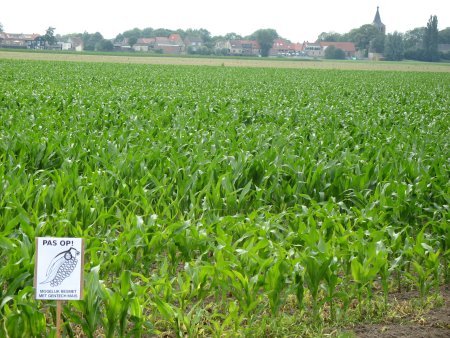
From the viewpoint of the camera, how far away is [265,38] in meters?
145

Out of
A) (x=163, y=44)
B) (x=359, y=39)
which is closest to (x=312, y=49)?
(x=359, y=39)

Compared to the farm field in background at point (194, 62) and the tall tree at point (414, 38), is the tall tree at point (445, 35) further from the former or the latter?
the farm field in background at point (194, 62)

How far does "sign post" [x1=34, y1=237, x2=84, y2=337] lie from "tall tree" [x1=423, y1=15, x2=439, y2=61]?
118 metres

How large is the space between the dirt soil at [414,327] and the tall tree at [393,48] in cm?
11467

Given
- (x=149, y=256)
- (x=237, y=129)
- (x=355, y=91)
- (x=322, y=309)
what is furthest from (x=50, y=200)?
(x=355, y=91)

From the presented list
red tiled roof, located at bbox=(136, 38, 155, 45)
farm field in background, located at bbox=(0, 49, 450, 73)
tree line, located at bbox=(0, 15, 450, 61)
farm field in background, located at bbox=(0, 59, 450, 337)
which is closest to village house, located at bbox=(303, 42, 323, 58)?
tree line, located at bbox=(0, 15, 450, 61)

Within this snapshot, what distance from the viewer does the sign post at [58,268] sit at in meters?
3.20

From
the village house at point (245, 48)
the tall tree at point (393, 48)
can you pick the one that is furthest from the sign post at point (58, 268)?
the village house at point (245, 48)

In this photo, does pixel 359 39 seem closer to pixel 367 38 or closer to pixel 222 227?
pixel 367 38

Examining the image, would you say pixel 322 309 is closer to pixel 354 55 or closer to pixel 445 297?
pixel 445 297

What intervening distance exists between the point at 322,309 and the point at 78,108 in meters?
10.4

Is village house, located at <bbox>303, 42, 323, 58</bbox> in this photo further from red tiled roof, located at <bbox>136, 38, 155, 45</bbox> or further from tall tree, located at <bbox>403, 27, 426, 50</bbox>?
red tiled roof, located at <bbox>136, 38, 155, 45</bbox>

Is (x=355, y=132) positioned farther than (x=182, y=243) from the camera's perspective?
Yes

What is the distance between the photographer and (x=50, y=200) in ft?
19.7
